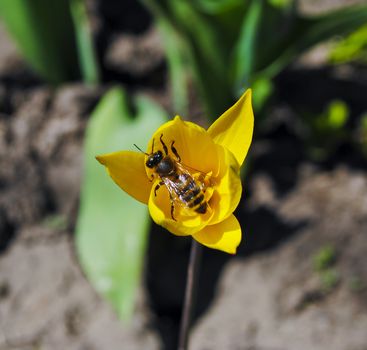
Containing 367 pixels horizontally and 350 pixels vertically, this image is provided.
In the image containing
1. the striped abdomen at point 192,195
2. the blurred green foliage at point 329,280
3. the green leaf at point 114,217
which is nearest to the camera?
the striped abdomen at point 192,195

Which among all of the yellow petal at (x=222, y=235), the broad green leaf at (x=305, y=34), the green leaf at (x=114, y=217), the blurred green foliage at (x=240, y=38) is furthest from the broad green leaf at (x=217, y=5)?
the yellow petal at (x=222, y=235)

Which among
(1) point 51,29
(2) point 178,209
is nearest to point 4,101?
(1) point 51,29

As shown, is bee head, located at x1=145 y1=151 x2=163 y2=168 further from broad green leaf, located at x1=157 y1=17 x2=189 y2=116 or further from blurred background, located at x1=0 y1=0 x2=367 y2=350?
broad green leaf, located at x1=157 y1=17 x2=189 y2=116

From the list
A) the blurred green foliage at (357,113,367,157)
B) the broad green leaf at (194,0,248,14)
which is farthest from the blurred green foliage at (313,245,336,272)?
the broad green leaf at (194,0,248,14)

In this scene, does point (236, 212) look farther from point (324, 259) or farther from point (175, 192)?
point (175, 192)

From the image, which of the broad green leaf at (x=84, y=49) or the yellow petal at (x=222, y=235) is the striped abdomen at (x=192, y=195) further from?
the broad green leaf at (x=84, y=49)

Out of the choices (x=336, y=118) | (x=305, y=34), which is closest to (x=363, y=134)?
(x=336, y=118)

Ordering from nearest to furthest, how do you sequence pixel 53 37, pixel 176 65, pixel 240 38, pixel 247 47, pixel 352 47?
pixel 247 47 → pixel 240 38 → pixel 352 47 → pixel 176 65 → pixel 53 37

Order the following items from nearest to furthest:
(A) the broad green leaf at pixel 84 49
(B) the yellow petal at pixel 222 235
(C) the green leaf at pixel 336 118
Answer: (B) the yellow petal at pixel 222 235 → (C) the green leaf at pixel 336 118 → (A) the broad green leaf at pixel 84 49
